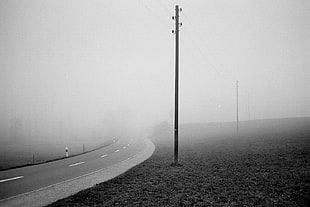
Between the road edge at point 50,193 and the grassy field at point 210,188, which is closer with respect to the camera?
the grassy field at point 210,188

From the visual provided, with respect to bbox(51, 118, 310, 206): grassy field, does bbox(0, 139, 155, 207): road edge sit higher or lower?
lower

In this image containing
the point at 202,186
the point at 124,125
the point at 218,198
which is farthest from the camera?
the point at 124,125

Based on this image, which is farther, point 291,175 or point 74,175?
point 74,175

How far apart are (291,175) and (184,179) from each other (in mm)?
6166

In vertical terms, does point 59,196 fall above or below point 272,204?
below

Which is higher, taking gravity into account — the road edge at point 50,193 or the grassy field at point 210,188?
the grassy field at point 210,188

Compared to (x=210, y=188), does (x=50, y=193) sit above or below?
below

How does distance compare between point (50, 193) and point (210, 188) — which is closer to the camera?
point (210, 188)

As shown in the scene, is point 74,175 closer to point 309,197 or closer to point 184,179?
point 184,179

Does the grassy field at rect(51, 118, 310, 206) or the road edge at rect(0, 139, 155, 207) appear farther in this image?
the road edge at rect(0, 139, 155, 207)

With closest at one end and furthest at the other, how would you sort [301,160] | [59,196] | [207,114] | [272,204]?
[272,204]
[59,196]
[301,160]
[207,114]

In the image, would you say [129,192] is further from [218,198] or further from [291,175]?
[291,175]

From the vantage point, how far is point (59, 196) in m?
9.23

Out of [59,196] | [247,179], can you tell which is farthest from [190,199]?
[59,196]
